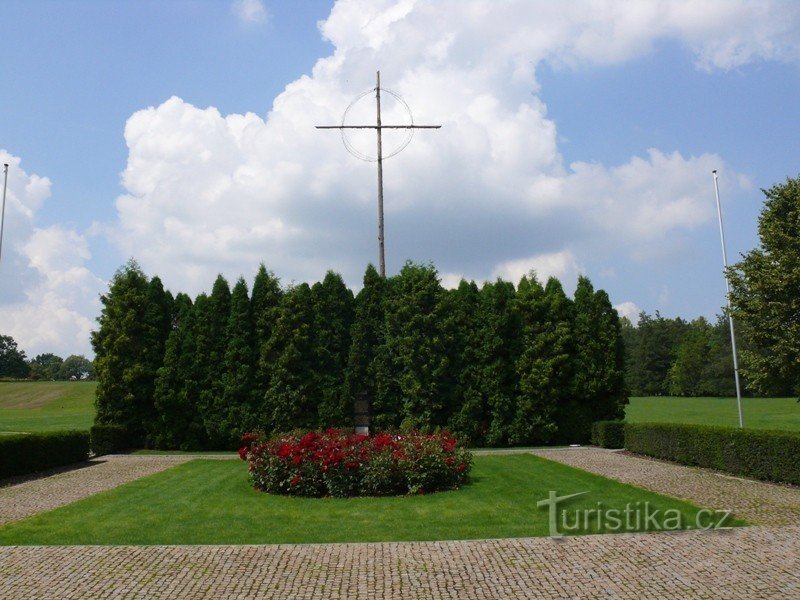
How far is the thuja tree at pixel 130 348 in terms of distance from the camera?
2717 centimetres

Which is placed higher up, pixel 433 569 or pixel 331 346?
pixel 331 346

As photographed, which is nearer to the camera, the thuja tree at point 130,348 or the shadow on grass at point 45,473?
the shadow on grass at point 45,473

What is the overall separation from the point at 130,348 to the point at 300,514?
19081mm

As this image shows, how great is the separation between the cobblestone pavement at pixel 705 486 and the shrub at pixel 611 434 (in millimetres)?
3244

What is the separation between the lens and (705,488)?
14.1 m


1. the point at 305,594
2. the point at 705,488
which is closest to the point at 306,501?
the point at 305,594

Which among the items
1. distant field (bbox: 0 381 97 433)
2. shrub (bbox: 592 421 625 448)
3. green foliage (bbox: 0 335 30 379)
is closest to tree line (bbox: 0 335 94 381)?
green foliage (bbox: 0 335 30 379)

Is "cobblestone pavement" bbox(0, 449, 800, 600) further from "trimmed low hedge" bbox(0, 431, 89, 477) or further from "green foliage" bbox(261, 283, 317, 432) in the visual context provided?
"green foliage" bbox(261, 283, 317, 432)

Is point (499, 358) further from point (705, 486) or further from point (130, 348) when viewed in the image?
point (130, 348)

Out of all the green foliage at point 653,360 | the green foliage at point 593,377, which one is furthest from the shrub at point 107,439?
the green foliage at point 653,360

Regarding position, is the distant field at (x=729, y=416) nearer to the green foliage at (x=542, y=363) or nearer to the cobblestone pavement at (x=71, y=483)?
the green foliage at (x=542, y=363)

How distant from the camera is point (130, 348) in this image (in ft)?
91.4

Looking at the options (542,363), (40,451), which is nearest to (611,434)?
(542,363)

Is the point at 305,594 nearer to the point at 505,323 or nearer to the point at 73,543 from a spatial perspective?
the point at 73,543
